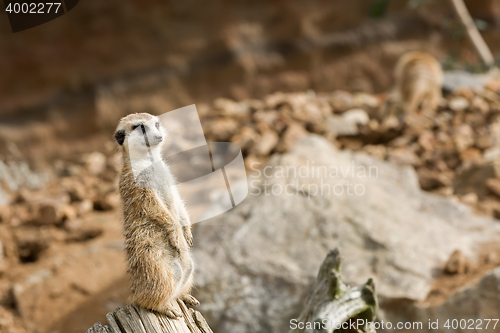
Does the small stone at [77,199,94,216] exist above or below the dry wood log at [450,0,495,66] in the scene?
above

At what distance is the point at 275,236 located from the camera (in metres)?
3.01

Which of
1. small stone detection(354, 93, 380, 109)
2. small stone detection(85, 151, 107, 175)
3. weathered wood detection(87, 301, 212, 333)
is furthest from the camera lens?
small stone detection(354, 93, 380, 109)

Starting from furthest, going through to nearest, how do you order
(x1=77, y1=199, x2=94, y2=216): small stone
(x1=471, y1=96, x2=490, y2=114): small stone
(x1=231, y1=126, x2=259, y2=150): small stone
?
(x1=471, y1=96, x2=490, y2=114): small stone < (x1=231, y1=126, x2=259, y2=150): small stone < (x1=77, y1=199, x2=94, y2=216): small stone

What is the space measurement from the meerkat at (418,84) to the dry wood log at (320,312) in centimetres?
495

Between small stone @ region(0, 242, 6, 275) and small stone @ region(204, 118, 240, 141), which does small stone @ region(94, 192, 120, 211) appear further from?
small stone @ region(204, 118, 240, 141)

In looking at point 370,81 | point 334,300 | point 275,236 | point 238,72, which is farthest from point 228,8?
point 334,300

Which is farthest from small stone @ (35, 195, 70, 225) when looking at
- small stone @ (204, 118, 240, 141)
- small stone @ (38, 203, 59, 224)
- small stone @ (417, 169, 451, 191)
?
small stone @ (417, 169, 451, 191)

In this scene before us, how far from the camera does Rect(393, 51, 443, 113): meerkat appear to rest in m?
6.66

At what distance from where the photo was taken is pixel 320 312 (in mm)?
1902

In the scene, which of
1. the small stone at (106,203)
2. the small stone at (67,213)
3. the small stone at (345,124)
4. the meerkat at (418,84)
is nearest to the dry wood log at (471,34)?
the meerkat at (418,84)

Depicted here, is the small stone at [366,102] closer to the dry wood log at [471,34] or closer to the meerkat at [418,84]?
the meerkat at [418,84]

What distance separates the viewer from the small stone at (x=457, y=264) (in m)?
2.75
